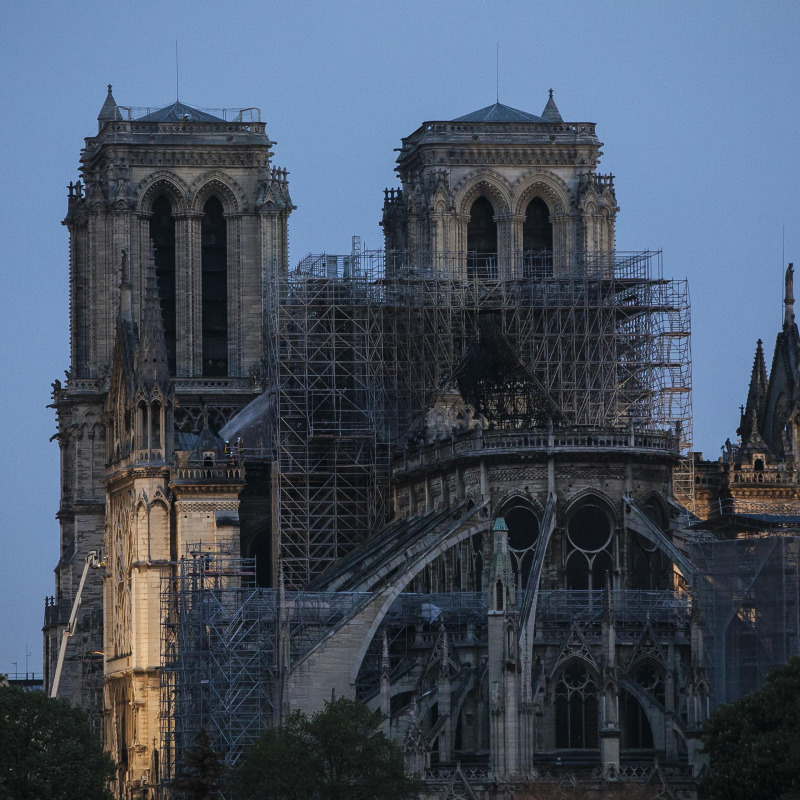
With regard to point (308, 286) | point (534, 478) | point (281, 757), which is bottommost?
point (281, 757)

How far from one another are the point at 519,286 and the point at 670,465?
1397 centimetres

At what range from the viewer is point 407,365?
4963 inches

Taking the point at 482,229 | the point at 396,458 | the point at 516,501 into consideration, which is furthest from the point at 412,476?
the point at 482,229

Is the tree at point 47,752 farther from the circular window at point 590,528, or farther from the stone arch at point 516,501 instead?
→ the circular window at point 590,528

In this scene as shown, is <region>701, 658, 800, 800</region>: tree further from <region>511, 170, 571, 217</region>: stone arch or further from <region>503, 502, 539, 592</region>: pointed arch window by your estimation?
<region>511, 170, 571, 217</region>: stone arch

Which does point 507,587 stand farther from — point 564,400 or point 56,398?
point 56,398

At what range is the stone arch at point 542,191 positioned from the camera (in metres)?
134

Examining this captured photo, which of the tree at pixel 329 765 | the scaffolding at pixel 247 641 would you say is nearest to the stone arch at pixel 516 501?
the scaffolding at pixel 247 641

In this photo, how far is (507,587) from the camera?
106 meters

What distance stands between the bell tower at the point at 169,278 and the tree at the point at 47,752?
1197 inches

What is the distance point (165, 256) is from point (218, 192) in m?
3.48

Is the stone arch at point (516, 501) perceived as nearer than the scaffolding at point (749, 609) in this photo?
No

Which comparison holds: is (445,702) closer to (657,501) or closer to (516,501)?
(516,501)

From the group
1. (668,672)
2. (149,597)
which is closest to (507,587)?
(668,672)
